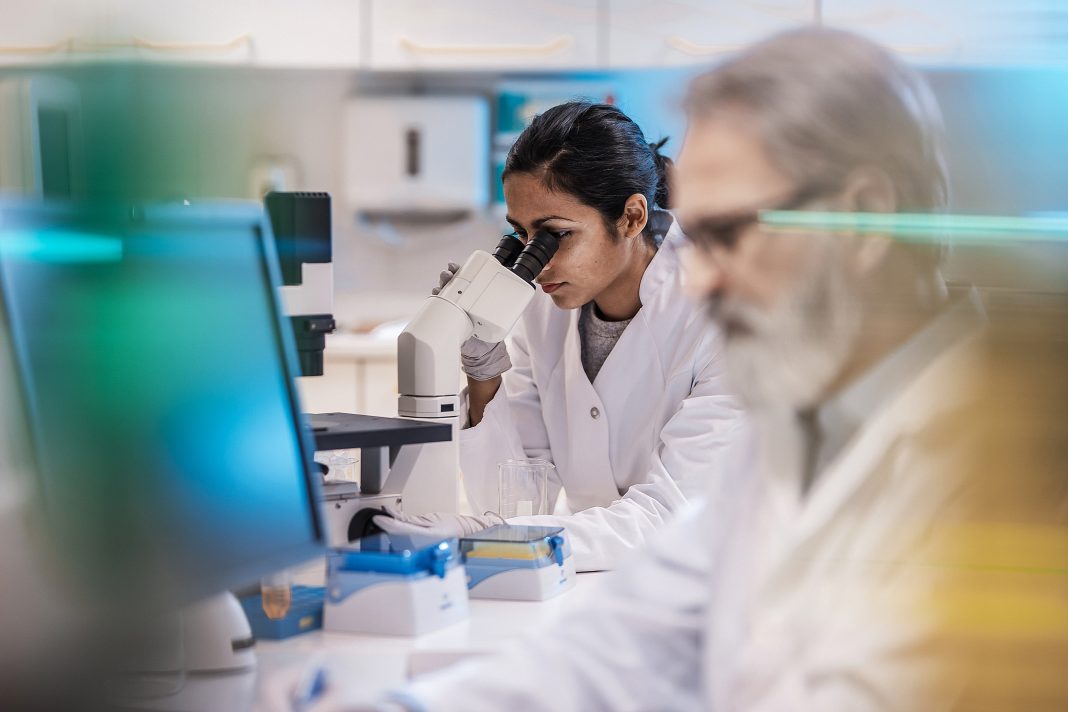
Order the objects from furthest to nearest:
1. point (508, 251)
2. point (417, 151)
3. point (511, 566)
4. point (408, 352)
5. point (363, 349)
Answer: point (417, 151), point (363, 349), point (508, 251), point (408, 352), point (511, 566)

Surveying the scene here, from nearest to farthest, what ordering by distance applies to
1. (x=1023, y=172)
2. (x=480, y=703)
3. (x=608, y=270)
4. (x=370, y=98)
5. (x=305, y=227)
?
(x=1023, y=172), (x=480, y=703), (x=305, y=227), (x=608, y=270), (x=370, y=98)

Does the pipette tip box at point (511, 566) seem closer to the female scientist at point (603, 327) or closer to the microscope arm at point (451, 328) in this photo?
the microscope arm at point (451, 328)

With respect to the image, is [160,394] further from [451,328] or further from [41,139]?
[451,328]

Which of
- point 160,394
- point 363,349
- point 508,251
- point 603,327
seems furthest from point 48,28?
point 363,349

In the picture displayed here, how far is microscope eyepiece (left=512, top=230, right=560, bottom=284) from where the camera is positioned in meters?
1.67

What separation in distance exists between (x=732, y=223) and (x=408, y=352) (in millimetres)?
897

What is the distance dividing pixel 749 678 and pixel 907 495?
0.16 metres

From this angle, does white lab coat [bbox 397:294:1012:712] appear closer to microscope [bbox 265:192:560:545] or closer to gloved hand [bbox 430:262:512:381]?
microscope [bbox 265:192:560:545]

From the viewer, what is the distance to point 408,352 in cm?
158

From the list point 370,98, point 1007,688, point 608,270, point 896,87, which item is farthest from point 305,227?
point 370,98

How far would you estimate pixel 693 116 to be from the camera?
2.56 feet

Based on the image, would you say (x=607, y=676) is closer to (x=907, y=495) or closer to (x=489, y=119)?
(x=907, y=495)

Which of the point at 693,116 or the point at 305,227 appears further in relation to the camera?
the point at 305,227

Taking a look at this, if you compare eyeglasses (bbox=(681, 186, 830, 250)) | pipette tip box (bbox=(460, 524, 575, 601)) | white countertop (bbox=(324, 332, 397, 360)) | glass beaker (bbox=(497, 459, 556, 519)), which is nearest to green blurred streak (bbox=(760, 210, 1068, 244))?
eyeglasses (bbox=(681, 186, 830, 250))
